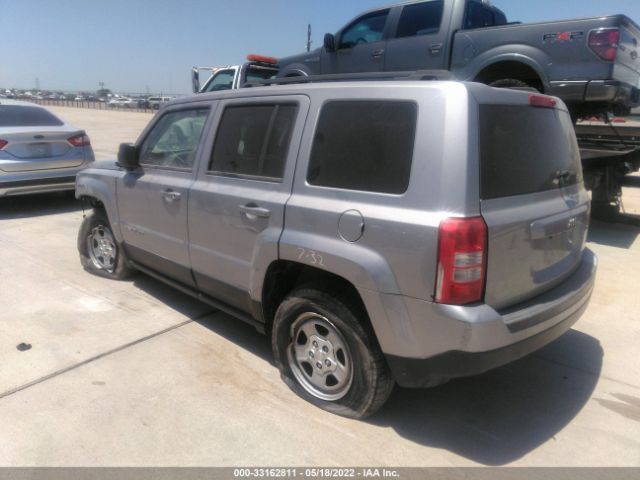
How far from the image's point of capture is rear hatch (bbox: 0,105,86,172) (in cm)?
718

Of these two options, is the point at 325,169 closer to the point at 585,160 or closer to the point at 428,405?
the point at 428,405

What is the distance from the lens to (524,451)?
2607mm

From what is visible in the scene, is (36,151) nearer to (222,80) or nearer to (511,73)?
(222,80)

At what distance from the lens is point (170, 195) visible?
12.4 feet

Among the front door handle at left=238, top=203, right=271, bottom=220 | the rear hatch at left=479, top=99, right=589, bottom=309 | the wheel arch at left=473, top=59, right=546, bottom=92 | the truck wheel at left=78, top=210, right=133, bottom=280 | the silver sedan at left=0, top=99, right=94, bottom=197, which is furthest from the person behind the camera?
the silver sedan at left=0, top=99, right=94, bottom=197

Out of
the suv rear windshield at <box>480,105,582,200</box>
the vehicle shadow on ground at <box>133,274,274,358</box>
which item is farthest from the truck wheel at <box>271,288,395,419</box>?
the suv rear windshield at <box>480,105,582,200</box>

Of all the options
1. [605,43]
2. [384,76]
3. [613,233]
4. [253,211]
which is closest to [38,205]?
[253,211]

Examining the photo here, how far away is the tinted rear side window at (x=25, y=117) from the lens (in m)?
7.58

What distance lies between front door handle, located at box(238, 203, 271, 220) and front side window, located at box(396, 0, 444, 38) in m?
5.14

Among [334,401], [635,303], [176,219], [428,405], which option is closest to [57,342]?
[176,219]

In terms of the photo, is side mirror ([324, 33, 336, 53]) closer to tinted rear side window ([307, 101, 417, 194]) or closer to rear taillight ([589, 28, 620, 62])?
rear taillight ([589, 28, 620, 62])

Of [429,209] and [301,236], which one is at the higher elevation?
[429,209]

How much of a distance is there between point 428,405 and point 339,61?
21.1 feet

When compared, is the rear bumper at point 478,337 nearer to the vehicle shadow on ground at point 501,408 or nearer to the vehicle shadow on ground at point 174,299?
the vehicle shadow on ground at point 501,408
